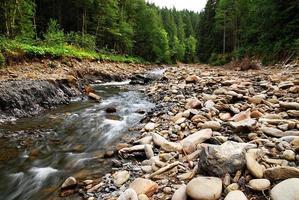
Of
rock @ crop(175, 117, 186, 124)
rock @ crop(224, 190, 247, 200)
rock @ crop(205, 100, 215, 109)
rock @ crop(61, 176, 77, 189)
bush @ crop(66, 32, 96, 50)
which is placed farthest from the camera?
bush @ crop(66, 32, 96, 50)

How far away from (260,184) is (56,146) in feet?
15.3

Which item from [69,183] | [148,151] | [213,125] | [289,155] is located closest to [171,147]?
[148,151]

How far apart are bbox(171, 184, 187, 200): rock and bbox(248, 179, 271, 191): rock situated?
2.64 ft

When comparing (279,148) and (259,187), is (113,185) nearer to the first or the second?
(259,187)

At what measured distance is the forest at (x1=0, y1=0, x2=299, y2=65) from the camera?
1655 cm

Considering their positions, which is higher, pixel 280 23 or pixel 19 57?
pixel 280 23

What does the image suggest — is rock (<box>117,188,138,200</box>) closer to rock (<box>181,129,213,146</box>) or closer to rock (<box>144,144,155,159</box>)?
rock (<box>144,144,155,159</box>)

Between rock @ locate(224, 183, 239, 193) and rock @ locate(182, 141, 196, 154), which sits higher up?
rock @ locate(224, 183, 239, 193)

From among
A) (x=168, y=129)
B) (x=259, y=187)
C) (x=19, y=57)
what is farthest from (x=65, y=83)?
(x=259, y=187)

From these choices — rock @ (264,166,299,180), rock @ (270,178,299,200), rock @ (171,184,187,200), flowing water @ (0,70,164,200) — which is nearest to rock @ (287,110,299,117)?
rock @ (264,166,299,180)

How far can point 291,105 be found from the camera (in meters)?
5.71

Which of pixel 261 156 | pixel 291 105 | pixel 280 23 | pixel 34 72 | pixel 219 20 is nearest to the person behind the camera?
pixel 261 156

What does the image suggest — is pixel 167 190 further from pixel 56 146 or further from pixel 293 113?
pixel 56 146

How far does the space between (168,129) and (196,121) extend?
2.22 ft
